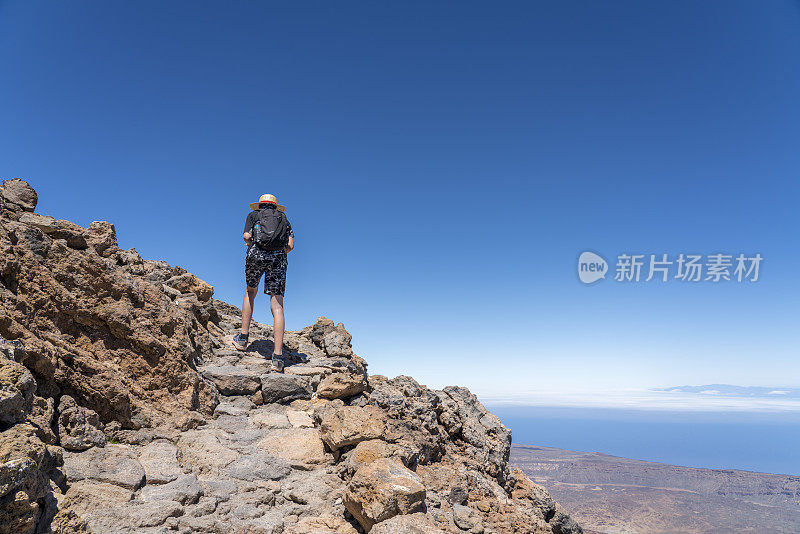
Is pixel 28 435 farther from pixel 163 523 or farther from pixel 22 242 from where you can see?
pixel 22 242

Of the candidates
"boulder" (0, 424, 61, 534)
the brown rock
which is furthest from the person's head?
"boulder" (0, 424, 61, 534)

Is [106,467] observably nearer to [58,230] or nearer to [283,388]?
[283,388]

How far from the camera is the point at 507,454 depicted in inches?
381

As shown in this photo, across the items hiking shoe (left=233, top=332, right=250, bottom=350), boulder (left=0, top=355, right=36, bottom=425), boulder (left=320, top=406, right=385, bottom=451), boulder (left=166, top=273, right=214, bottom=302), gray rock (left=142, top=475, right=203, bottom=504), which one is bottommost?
gray rock (left=142, top=475, right=203, bottom=504)

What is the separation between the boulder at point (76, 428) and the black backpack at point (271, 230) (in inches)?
206

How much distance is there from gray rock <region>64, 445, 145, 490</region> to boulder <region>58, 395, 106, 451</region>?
0.11 m

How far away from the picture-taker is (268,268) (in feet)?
33.7

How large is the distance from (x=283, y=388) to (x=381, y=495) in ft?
13.3

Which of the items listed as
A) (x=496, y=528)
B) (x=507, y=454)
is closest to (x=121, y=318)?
(x=496, y=528)

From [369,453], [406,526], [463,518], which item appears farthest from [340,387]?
[406,526]

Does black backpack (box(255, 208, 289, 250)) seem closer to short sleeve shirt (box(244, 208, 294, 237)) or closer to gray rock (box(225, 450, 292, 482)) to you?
short sleeve shirt (box(244, 208, 294, 237))

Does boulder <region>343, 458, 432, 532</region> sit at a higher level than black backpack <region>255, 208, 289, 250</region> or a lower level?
lower

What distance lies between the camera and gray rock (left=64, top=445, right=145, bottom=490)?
4.83 meters

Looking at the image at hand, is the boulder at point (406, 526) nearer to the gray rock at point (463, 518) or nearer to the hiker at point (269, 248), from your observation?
the gray rock at point (463, 518)
